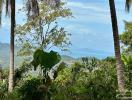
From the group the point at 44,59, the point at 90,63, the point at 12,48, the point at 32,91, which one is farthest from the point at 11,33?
the point at 32,91

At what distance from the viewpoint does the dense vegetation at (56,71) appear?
1889 centimetres

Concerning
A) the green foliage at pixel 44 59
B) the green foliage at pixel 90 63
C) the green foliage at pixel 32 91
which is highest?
the green foliage at pixel 90 63

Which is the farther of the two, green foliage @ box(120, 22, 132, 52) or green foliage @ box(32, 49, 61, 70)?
green foliage @ box(120, 22, 132, 52)

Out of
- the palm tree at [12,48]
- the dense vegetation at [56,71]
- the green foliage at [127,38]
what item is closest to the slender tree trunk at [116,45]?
the dense vegetation at [56,71]

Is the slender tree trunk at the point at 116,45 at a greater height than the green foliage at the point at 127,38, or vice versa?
the green foliage at the point at 127,38

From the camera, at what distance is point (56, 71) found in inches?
842

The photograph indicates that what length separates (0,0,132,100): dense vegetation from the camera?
1889 centimetres

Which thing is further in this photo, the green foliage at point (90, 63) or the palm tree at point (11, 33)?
the green foliage at point (90, 63)

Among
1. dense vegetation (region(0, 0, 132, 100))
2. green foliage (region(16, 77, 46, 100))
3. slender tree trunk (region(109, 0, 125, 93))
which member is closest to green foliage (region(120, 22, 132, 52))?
dense vegetation (region(0, 0, 132, 100))

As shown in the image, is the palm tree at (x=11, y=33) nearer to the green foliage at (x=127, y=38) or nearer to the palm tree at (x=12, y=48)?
the palm tree at (x=12, y=48)

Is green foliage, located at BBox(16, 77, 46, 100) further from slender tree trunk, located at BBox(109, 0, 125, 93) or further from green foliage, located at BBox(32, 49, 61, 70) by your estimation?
slender tree trunk, located at BBox(109, 0, 125, 93)

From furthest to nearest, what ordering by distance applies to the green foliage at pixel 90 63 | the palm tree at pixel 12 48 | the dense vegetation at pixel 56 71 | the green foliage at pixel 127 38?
1. the green foliage at pixel 127 38
2. the green foliage at pixel 90 63
3. the palm tree at pixel 12 48
4. the dense vegetation at pixel 56 71

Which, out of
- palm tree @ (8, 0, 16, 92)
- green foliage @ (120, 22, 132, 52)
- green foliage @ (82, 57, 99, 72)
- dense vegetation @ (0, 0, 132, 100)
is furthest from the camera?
green foliage @ (120, 22, 132, 52)

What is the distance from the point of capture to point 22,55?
138ft
